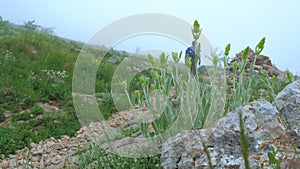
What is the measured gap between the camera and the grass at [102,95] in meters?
2.94

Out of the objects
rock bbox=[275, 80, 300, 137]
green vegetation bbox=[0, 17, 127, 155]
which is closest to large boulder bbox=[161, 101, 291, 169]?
rock bbox=[275, 80, 300, 137]

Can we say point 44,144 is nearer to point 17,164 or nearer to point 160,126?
point 17,164

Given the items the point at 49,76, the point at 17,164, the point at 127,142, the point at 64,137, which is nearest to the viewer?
the point at 127,142

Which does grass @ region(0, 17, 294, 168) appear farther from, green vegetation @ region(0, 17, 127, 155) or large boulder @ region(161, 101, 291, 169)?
large boulder @ region(161, 101, 291, 169)

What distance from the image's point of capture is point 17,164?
14.5ft

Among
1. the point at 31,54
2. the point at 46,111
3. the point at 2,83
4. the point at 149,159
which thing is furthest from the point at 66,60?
the point at 149,159

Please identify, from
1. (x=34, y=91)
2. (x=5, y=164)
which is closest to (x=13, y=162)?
(x=5, y=164)

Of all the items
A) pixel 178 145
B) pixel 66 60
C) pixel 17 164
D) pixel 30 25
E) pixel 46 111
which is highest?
pixel 30 25

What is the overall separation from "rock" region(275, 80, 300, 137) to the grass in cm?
15

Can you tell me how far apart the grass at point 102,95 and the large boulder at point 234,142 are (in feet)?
0.59

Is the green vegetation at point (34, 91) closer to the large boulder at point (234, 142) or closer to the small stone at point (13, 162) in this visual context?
the small stone at point (13, 162)

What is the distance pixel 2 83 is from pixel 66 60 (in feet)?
8.79

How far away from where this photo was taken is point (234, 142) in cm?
213

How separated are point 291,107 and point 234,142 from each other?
63cm
